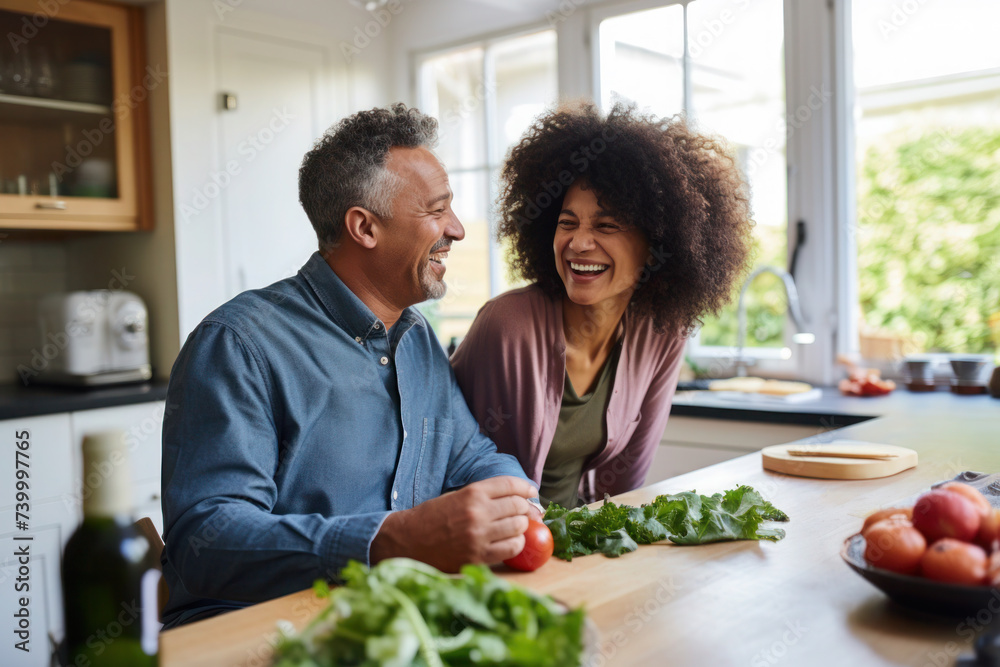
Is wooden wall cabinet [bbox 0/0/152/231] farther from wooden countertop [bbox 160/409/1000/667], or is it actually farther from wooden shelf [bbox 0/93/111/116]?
wooden countertop [bbox 160/409/1000/667]

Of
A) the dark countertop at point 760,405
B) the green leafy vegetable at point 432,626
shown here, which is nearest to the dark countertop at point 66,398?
the dark countertop at point 760,405

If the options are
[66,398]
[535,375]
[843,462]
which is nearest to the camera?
[843,462]

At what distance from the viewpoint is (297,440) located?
1.47 meters

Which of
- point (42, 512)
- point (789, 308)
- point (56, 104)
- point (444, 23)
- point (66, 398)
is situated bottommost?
point (42, 512)

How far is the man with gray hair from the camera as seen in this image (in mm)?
1206

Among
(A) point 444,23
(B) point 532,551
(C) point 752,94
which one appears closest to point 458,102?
(A) point 444,23

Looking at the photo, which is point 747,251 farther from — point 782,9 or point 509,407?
point 782,9

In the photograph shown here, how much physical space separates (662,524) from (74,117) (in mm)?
2968

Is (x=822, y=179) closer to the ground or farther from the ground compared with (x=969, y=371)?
farther from the ground

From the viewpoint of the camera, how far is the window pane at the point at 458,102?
13.9ft

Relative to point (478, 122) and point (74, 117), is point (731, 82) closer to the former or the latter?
point (478, 122)

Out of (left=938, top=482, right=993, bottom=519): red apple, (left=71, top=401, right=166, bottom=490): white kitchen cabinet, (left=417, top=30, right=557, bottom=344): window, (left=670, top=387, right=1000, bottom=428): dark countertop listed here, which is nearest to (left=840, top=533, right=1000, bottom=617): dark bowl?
(left=938, top=482, right=993, bottom=519): red apple

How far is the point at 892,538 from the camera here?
3.34 ft

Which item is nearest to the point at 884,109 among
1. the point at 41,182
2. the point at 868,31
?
the point at 868,31
